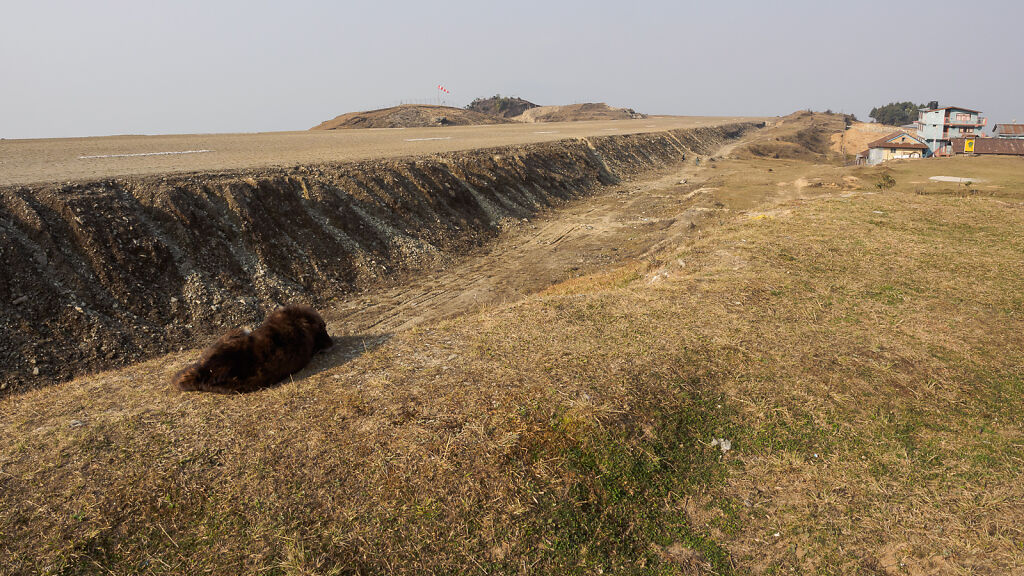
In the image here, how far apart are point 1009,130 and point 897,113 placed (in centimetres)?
7557

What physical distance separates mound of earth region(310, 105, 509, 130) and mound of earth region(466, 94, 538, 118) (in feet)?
165

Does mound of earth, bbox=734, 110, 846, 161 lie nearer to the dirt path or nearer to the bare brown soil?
the dirt path

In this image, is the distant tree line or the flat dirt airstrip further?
the distant tree line

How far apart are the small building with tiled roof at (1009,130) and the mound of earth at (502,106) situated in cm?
8681

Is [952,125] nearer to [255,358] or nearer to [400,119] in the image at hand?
[400,119]

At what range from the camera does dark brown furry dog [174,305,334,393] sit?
6.95 metres

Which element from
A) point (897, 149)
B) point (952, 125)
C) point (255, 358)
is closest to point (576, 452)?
point (255, 358)

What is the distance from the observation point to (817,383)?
6.89 meters

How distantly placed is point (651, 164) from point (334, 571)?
1725 inches

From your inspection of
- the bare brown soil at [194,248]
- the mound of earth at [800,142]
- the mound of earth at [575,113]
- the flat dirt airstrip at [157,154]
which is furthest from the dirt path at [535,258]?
the mound of earth at [575,113]

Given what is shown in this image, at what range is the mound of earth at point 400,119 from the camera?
2502 inches

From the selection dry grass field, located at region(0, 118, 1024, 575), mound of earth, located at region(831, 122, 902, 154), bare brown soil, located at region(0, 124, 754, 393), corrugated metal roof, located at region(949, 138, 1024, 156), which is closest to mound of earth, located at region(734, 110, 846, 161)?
mound of earth, located at region(831, 122, 902, 154)

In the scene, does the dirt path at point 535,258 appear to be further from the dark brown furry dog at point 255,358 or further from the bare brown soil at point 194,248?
the dark brown furry dog at point 255,358

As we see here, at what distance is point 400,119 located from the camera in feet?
213
